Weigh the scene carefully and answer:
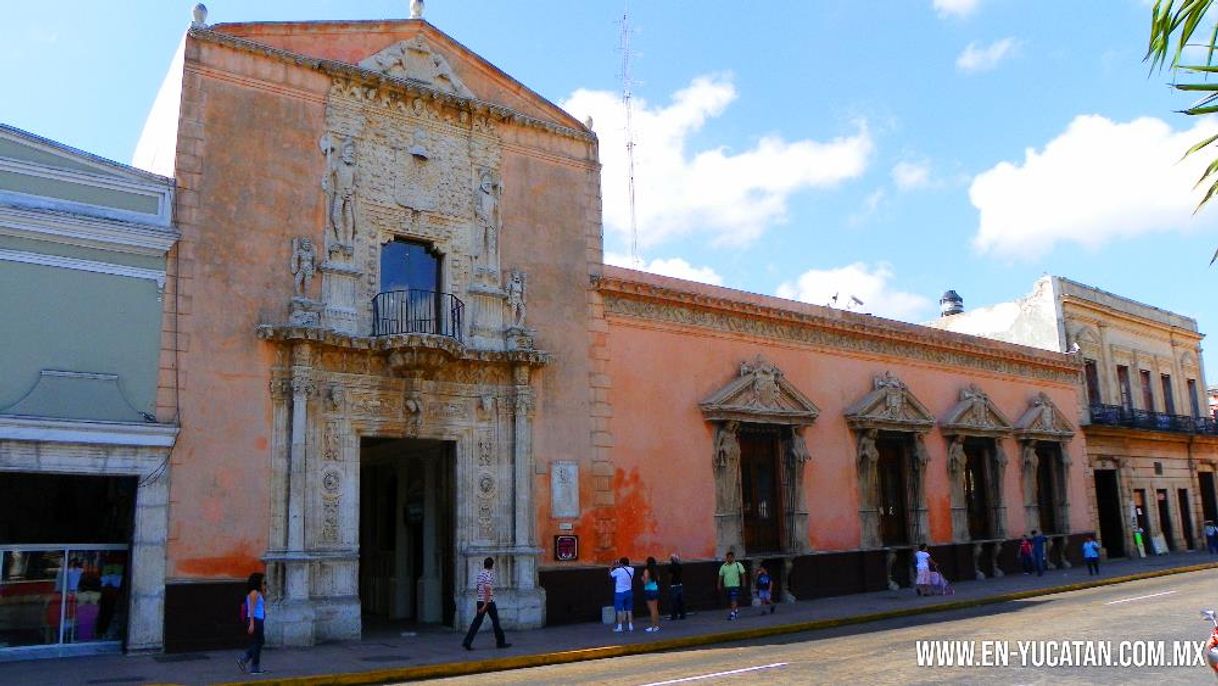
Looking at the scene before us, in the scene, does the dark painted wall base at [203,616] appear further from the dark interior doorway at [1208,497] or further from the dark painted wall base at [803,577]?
the dark interior doorway at [1208,497]

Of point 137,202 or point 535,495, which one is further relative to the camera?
point 535,495

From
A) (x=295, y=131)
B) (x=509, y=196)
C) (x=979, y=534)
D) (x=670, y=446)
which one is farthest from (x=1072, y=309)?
(x=295, y=131)

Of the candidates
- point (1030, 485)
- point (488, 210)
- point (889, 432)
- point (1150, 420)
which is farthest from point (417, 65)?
point (1150, 420)

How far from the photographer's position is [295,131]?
18031mm

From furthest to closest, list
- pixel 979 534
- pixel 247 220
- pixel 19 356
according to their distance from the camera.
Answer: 1. pixel 979 534
2. pixel 247 220
3. pixel 19 356

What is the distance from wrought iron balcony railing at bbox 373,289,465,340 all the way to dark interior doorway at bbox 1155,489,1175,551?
98.8ft

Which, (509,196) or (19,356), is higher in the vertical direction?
(509,196)

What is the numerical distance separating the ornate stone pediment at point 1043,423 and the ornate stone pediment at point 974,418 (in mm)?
852

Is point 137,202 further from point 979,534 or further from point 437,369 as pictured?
point 979,534

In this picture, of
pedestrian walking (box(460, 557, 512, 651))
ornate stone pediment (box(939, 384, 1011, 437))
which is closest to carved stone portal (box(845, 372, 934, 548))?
ornate stone pediment (box(939, 384, 1011, 437))

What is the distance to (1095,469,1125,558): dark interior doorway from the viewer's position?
3469cm

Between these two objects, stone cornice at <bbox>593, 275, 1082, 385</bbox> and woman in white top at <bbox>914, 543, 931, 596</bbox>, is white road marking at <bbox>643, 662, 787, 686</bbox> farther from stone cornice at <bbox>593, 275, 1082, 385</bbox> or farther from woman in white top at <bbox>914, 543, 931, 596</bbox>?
woman in white top at <bbox>914, 543, 931, 596</bbox>

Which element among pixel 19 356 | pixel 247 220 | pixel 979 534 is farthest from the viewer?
pixel 979 534

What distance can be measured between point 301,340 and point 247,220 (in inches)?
94.3
